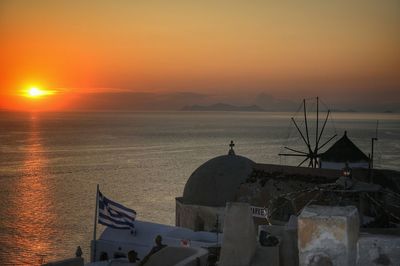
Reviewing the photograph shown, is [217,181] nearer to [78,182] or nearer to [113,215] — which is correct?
[113,215]

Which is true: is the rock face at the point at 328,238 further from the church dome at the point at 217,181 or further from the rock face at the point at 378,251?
the church dome at the point at 217,181

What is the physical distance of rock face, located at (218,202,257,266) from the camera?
7785mm

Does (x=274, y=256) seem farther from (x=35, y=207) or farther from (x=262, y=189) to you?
(x=35, y=207)

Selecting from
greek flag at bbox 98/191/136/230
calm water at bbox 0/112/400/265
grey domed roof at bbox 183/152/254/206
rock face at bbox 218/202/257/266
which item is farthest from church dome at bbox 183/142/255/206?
rock face at bbox 218/202/257/266

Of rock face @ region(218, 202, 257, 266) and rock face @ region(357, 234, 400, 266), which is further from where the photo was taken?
rock face @ region(218, 202, 257, 266)

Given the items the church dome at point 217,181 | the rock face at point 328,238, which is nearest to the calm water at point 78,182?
the church dome at point 217,181

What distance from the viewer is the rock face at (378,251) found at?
5113mm

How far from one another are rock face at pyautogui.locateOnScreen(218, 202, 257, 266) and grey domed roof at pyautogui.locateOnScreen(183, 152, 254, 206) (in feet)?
56.8

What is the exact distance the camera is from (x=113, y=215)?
2036 cm

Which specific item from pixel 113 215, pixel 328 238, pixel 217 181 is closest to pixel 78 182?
pixel 217 181

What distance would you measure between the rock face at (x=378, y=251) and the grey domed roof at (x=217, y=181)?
20.1 m

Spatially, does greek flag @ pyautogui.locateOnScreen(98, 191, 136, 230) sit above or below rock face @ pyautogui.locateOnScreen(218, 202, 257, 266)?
below

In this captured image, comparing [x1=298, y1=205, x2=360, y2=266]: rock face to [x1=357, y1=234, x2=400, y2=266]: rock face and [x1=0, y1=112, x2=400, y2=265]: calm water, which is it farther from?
[x1=0, y1=112, x2=400, y2=265]: calm water

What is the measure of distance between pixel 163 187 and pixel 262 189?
41020 mm
